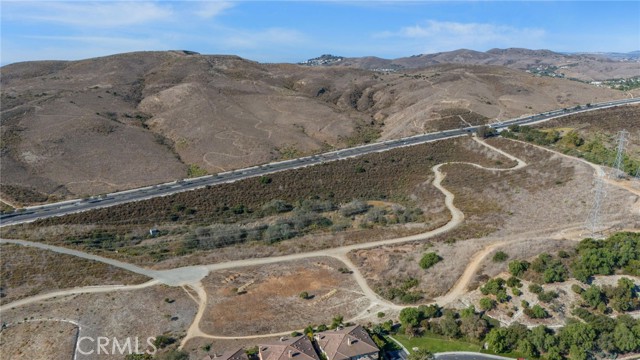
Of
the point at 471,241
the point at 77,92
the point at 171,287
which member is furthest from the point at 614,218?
the point at 77,92

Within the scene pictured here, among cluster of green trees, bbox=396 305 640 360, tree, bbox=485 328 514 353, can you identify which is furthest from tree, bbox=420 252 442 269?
tree, bbox=485 328 514 353

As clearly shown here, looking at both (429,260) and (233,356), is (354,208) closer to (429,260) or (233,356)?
(429,260)

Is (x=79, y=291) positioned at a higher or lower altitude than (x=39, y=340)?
higher

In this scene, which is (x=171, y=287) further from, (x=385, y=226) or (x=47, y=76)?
(x=47, y=76)

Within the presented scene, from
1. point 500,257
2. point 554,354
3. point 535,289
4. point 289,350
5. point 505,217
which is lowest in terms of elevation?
point 554,354

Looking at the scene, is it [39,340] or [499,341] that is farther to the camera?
[39,340]

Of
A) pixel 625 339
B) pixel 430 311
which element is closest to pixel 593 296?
pixel 625 339

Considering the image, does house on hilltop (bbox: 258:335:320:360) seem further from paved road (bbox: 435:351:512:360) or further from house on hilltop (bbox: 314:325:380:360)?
paved road (bbox: 435:351:512:360)
